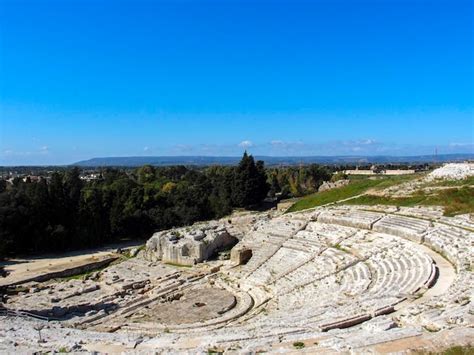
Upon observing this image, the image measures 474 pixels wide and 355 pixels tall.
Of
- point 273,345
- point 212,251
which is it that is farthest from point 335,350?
point 212,251

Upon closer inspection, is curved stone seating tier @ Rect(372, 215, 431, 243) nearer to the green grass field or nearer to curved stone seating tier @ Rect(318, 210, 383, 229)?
curved stone seating tier @ Rect(318, 210, 383, 229)

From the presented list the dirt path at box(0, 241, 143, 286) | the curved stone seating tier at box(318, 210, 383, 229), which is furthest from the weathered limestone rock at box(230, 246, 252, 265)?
the dirt path at box(0, 241, 143, 286)

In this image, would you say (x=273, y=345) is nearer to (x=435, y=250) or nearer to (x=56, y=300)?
(x=435, y=250)

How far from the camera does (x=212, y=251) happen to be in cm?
3031

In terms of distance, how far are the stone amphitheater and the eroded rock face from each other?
10 centimetres

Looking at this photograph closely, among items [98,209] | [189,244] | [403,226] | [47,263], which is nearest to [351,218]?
[403,226]

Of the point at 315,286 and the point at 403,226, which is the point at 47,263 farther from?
the point at 403,226

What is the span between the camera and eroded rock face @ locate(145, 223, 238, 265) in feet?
95.8

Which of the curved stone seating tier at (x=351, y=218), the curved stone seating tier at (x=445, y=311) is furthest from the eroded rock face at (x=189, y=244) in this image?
the curved stone seating tier at (x=445, y=311)

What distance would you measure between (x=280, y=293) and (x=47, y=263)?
20763 mm

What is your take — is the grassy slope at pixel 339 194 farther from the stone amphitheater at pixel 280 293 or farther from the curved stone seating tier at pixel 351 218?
the curved stone seating tier at pixel 351 218

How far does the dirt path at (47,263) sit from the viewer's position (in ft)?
92.3

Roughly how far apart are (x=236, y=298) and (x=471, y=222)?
507 inches

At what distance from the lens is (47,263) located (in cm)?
3256
